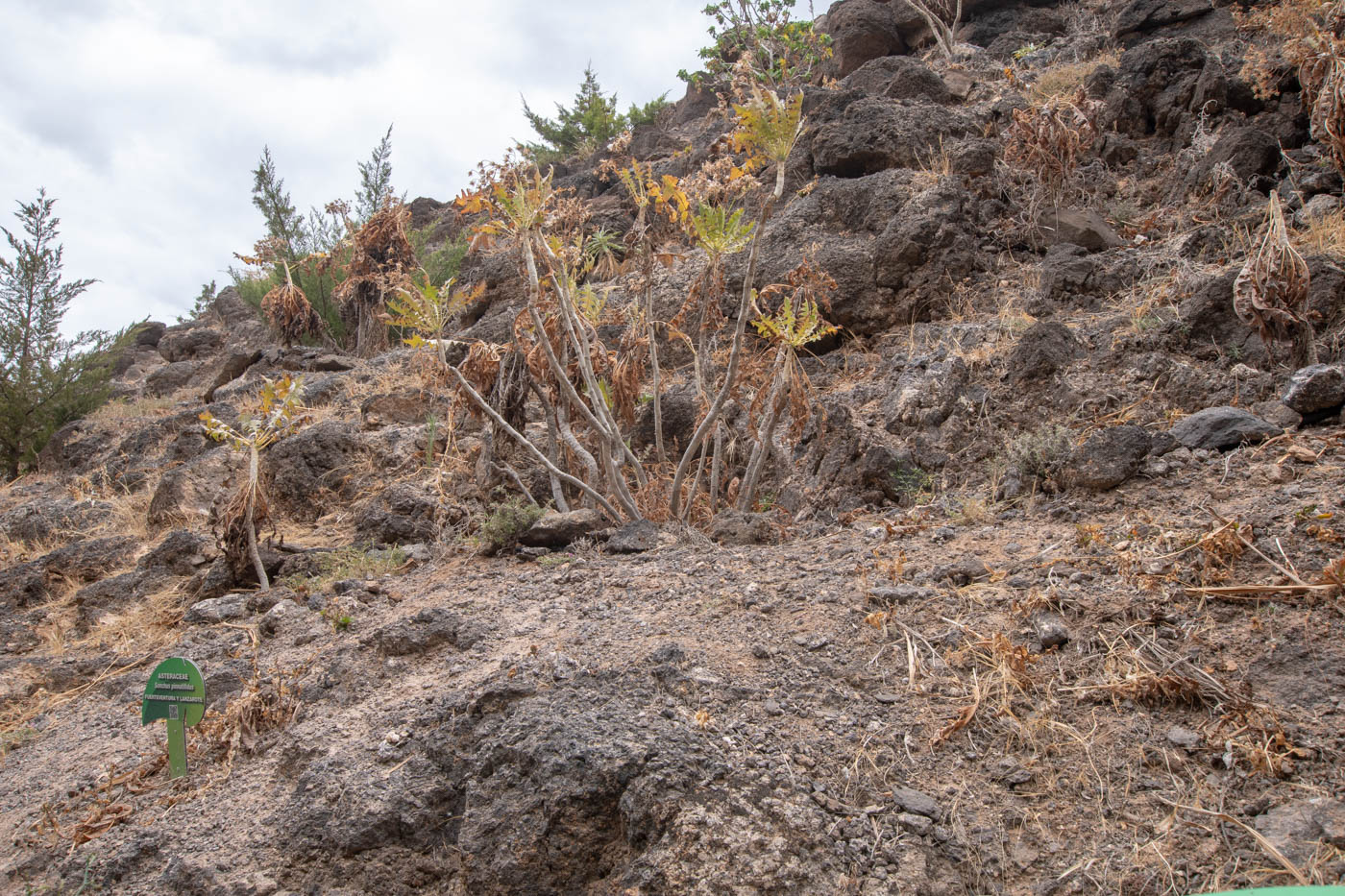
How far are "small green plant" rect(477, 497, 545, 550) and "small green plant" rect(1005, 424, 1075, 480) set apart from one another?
2583 millimetres

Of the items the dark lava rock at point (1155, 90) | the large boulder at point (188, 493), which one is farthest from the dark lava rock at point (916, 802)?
the dark lava rock at point (1155, 90)

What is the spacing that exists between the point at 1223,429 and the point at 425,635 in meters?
3.53

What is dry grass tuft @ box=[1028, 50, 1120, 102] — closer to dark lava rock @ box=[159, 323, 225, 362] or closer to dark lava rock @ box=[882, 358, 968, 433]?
dark lava rock @ box=[882, 358, 968, 433]

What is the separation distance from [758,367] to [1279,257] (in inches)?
102

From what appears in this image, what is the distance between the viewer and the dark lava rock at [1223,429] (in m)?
3.34

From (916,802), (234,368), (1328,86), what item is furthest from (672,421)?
(234,368)

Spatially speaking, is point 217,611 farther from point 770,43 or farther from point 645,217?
point 770,43

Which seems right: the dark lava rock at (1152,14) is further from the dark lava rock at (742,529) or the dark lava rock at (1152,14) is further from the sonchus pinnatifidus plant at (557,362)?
the dark lava rock at (742,529)

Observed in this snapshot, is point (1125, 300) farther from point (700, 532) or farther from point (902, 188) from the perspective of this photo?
point (700, 532)

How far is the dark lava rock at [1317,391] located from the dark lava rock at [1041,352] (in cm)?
118

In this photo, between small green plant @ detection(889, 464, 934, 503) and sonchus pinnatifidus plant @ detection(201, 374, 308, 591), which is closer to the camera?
small green plant @ detection(889, 464, 934, 503)

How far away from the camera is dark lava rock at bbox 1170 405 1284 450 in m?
3.34

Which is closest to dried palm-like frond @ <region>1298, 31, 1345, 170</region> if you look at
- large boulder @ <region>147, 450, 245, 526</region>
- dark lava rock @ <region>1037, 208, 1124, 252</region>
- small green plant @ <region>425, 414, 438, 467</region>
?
dark lava rock @ <region>1037, 208, 1124, 252</region>

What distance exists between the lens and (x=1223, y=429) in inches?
134
